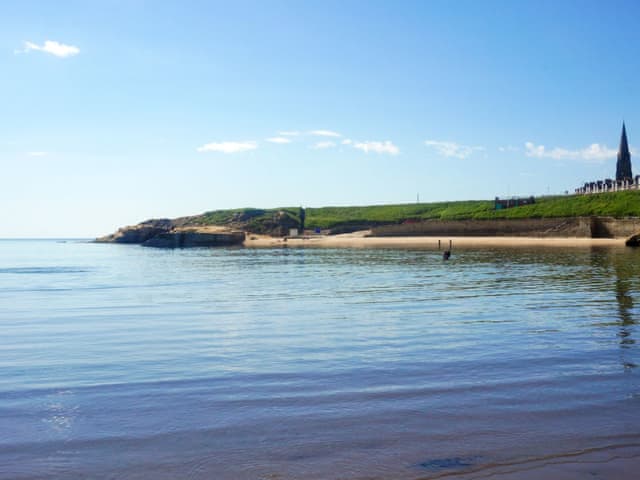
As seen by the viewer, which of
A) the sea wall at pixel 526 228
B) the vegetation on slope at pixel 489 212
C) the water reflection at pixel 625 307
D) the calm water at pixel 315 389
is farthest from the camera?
the vegetation on slope at pixel 489 212

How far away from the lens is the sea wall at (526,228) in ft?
285

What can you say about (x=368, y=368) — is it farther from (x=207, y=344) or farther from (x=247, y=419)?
(x=207, y=344)

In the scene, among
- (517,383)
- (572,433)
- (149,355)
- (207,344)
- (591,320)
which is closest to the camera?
(572,433)

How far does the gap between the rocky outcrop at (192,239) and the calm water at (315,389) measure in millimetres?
104442

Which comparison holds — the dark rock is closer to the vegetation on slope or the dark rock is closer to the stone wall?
the stone wall

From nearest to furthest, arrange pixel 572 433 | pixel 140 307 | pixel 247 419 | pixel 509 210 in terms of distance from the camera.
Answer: pixel 572 433
pixel 247 419
pixel 140 307
pixel 509 210

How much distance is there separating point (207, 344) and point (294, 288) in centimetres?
1513

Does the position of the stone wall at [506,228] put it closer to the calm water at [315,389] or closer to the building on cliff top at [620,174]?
the building on cliff top at [620,174]

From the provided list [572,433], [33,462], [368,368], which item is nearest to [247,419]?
[33,462]

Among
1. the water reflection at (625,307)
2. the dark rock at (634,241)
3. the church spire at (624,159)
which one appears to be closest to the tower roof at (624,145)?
the church spire at (624,159)

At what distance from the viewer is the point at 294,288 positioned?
2888 centimetres

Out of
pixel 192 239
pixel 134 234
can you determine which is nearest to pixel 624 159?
pixel 192 239

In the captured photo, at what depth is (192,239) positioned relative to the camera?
12425cm

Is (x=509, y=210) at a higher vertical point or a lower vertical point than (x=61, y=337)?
higher
